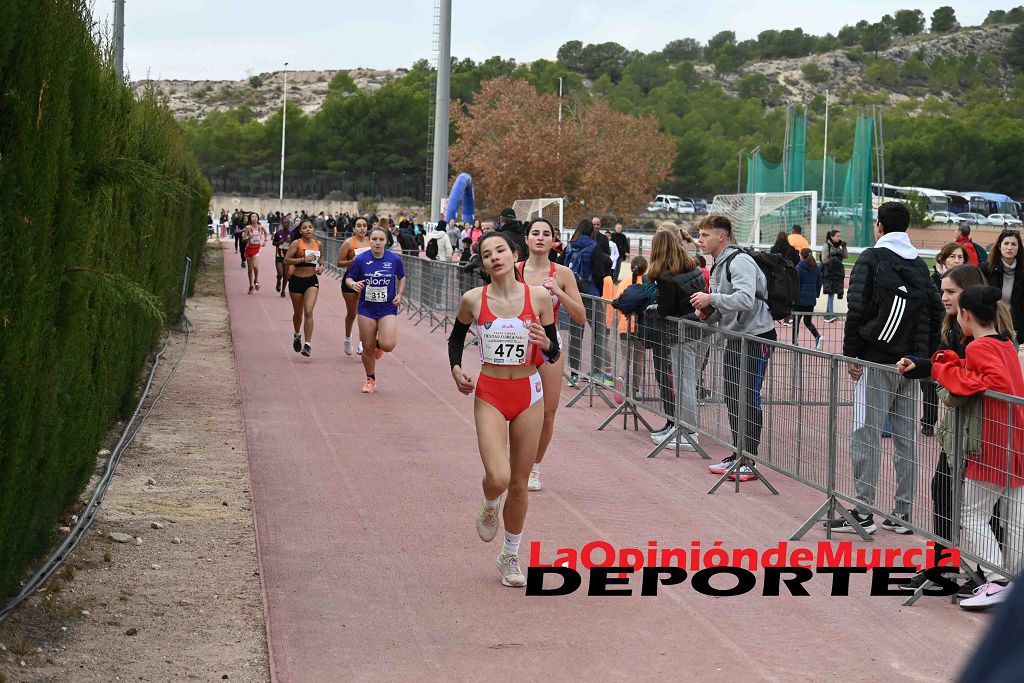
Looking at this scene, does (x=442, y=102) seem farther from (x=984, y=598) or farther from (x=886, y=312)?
(x=984, y=598)

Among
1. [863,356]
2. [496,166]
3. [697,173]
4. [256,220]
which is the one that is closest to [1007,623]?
[863,356]

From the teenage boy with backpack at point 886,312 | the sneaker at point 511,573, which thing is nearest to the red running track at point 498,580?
the sneaker at point 511,573

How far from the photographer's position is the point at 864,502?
318 inches

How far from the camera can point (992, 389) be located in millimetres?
6629

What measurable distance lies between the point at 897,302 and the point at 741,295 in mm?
1880

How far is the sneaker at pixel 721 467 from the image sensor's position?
10540 mm

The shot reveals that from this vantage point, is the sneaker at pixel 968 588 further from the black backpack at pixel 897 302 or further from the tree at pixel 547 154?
the tree at pixel 547 154

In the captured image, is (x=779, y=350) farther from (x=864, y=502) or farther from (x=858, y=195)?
(x=858, y=195)

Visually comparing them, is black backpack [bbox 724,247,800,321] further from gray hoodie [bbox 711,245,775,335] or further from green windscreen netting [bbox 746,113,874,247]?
green windscreen netting [bbox 746,113,874,247]

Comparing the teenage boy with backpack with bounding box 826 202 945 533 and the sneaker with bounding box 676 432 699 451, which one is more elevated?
the teenage boy with backpack with bounding box 826 202 945 533

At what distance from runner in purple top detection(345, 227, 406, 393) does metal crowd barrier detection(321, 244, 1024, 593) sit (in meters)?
2.26

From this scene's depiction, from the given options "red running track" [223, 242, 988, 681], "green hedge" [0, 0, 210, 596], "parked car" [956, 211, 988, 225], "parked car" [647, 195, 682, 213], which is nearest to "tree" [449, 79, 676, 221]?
"parked car" [956, 211, 988, 225]

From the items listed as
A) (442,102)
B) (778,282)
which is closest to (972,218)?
(442,102)

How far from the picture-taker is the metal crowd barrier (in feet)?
21.9
